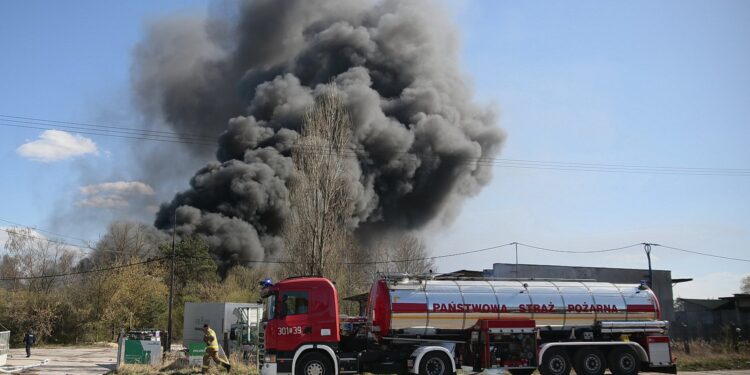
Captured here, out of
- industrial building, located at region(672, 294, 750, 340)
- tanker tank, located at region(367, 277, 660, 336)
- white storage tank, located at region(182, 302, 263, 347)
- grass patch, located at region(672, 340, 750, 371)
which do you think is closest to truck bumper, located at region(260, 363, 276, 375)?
tanker tank, located at region(367, 277, 660, 336)

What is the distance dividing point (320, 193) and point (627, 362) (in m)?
14.8

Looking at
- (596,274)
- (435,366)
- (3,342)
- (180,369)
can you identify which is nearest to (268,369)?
(435,366)

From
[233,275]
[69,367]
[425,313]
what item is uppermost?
[233,275]

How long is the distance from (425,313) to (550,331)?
2.99 meters

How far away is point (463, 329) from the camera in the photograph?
12883 millimetres

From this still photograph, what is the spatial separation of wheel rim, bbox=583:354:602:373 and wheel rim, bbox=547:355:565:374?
0.56 metres

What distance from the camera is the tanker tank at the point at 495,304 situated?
1267cm

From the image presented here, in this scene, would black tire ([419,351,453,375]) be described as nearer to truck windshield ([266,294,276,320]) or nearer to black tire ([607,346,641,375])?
truck windshield ([266,294,276,320])

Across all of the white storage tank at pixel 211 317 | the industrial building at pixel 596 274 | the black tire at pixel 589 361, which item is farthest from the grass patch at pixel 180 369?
the industrial building at pixel 596 274

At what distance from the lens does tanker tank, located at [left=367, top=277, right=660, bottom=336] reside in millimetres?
12672

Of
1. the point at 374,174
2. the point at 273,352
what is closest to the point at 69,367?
the point at 273,352

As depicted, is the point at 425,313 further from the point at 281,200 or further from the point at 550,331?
the point at 281,200

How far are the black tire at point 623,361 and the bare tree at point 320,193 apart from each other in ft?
43.8

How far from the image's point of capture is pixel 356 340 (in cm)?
1293
